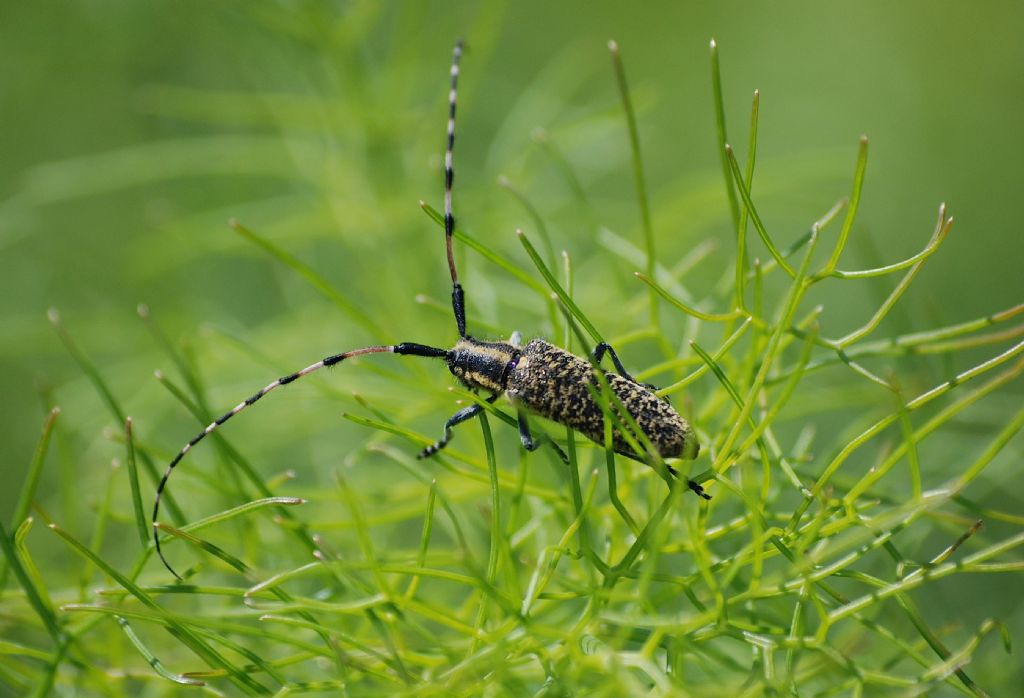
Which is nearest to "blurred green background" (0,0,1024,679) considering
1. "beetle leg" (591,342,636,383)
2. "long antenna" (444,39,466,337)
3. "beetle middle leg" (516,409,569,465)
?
"long antenna" (444,39,466,337)

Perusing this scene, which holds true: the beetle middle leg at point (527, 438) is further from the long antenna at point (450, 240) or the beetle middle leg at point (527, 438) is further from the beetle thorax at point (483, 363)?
the long antenna at point (450, 240)

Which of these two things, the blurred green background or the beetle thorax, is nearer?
the beetle thorax

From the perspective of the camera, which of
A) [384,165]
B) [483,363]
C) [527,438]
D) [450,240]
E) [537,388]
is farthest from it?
[384,165]

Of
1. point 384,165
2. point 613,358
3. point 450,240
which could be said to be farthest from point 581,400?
point 384,165

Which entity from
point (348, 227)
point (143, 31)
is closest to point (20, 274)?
point (143, 31)

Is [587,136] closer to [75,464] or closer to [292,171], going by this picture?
[292,171]

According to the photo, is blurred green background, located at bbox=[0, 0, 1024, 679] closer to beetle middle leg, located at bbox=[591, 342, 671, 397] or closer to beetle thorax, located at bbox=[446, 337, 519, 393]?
beetle thorax, located at bbox=[446, 337, 519, 393]

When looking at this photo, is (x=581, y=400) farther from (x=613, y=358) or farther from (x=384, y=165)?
(x=384, y=165)
